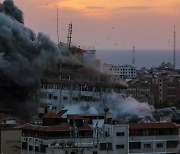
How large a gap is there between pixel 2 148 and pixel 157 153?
26.6 ft

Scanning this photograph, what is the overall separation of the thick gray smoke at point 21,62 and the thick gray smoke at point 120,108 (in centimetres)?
322

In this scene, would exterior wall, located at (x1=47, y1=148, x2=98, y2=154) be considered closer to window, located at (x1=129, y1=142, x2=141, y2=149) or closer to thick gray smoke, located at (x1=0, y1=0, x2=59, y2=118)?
window, located at (x1=129, y1=142, x2=141, y2=149)

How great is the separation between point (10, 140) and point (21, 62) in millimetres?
19615

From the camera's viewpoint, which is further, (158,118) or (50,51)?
(50,51)

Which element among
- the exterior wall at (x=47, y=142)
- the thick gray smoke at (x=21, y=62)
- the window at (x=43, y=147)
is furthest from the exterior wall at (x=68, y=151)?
the thick gray smoke at (x=21, y=62)

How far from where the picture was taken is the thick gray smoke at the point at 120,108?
54081mm

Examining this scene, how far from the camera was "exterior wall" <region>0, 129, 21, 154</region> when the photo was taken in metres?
47.5

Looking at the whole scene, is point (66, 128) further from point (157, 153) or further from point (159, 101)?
point (159, 101)

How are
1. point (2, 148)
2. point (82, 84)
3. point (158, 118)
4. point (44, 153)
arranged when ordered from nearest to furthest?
point (44, 153) < point (2, 148) < point (158, 118) < point (82, 84)

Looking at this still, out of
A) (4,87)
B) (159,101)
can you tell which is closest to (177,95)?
(159,101)

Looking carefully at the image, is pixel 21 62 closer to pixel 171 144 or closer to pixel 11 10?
pixel 11 10

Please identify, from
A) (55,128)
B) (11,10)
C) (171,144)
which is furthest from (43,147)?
Answer: (11,10)

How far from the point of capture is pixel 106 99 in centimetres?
6838

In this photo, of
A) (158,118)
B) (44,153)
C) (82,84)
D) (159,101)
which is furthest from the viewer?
(159,101)
